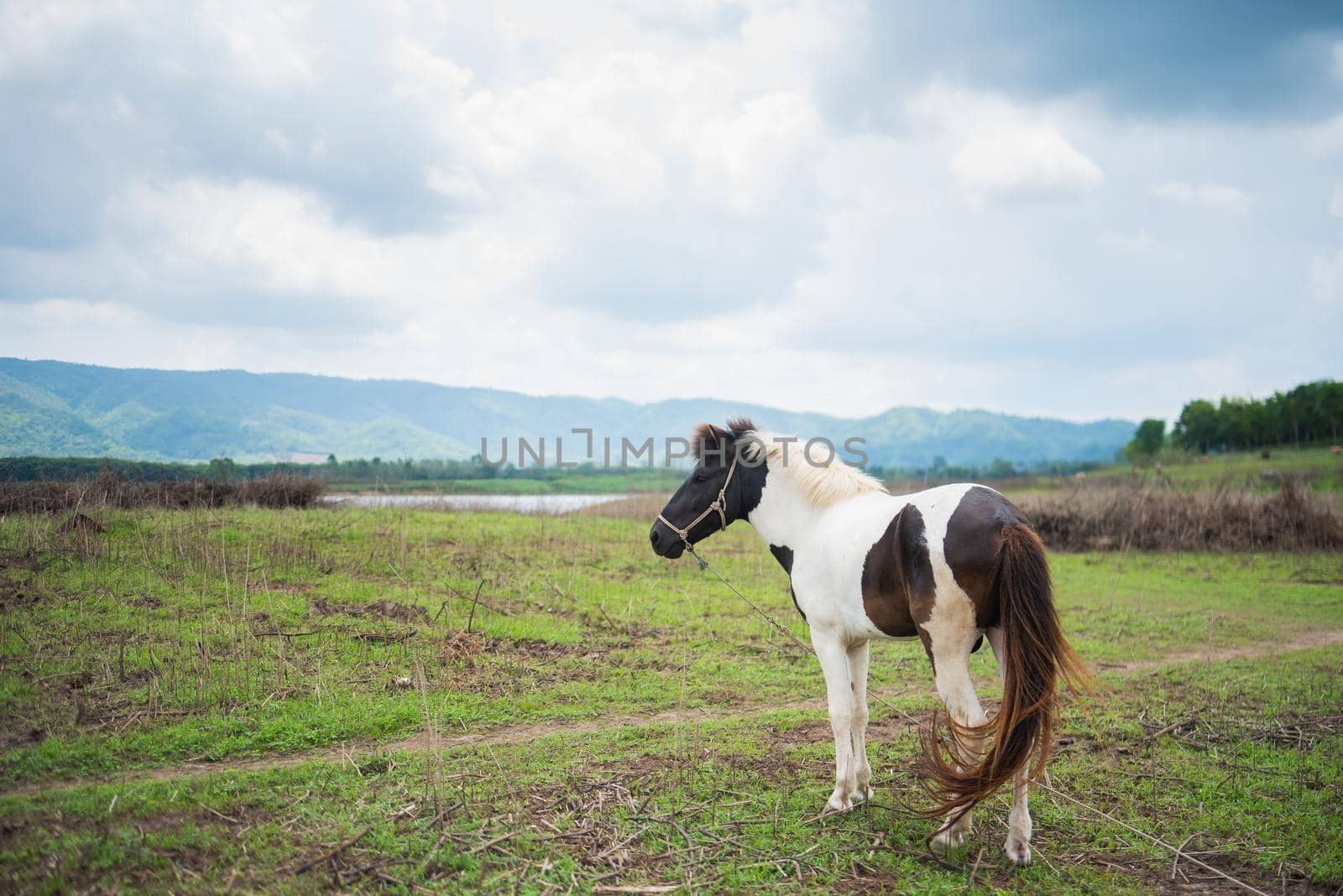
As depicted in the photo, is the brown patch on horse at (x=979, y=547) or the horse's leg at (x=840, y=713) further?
the horse's leg at (x=840, y=713)

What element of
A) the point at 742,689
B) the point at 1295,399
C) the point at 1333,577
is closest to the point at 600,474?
the point at 1295,399

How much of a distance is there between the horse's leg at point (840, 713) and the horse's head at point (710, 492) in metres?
1.32

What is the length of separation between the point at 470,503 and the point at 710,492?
46.6 feet

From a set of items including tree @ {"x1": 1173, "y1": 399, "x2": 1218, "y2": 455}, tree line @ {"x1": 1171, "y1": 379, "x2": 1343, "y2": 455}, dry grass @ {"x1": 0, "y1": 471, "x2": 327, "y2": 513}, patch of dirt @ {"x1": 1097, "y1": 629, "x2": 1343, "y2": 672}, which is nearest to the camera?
patch of dirt @ {"x1": 1097, "y1": 629, "x2": 1343, "y2": 672}

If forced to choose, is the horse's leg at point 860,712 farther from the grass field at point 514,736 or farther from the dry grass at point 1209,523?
the dry grass at point 1209,523

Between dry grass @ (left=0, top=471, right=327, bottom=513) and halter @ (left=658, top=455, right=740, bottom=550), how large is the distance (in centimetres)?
846

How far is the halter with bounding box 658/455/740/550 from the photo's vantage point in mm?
5914

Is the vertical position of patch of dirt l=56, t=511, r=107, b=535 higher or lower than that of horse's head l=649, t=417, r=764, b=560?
lower

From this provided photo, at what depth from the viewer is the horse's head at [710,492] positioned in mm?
5922

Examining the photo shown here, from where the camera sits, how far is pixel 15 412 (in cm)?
1185

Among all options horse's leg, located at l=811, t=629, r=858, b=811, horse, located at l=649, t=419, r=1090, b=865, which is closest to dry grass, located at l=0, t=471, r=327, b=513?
horse, located at l=649, t=419, r=1090, b=865

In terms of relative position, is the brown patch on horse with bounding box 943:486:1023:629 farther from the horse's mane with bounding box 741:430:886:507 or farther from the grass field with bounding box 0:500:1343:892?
the grass field with bounding box 0:500:1343:892

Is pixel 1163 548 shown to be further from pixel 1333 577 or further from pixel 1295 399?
pixel 1295 399

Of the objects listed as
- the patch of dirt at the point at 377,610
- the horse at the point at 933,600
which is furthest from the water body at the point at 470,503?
the horse at the point at 933,600
